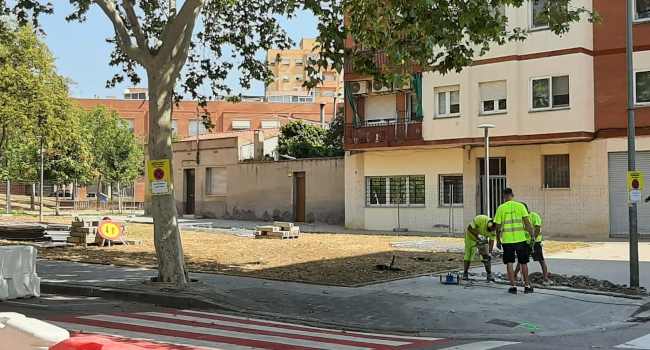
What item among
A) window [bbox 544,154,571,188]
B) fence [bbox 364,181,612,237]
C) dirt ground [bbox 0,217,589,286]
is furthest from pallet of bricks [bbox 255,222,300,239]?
window [bbox 544,154,571,188]

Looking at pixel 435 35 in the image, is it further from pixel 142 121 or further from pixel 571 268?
pixel 142 121

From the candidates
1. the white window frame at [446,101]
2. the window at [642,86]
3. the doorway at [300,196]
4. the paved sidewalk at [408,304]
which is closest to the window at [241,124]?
the doorway at [300,196]

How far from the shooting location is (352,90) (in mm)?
30562

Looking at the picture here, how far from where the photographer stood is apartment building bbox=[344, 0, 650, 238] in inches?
936

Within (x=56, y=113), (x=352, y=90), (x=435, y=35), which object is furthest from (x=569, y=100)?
(x=56, y=113)

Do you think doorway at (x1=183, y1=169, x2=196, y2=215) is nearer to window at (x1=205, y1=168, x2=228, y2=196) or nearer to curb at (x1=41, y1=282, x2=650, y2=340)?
window at (x1=205, y1=168, x2=228, y2=196)

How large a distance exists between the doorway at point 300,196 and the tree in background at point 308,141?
5.04 metres

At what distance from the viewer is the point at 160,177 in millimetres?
11680

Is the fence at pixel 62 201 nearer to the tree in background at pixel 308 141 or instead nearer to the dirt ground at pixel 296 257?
the tree in background at pixel 308 141

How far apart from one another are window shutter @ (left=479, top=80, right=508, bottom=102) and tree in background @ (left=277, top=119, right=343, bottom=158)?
15111 millimetres

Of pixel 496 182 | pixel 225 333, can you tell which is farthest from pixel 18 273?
pixel 496 182

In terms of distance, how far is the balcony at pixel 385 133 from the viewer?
28.4 meters

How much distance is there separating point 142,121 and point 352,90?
4576 centimetres

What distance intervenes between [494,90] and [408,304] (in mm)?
17591
